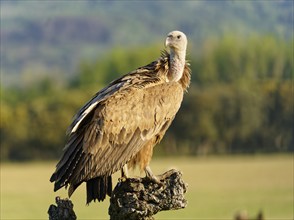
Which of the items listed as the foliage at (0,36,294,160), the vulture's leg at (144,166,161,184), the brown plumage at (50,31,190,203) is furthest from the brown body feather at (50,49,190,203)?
the foliage at (0,36,294,160)

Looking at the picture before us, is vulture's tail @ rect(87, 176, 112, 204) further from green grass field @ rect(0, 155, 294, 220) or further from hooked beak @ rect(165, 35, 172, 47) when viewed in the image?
green grass field @ rect(0, 155, 294, 220)

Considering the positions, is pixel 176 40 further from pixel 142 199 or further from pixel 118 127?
pixel 142 199

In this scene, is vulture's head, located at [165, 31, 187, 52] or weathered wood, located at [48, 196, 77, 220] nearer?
weathered wood, located at [48, 196, 77, 220]

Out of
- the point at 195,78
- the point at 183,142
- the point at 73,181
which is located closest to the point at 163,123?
the point at 73,181

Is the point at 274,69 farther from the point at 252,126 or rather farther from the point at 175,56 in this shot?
the point at 175,56

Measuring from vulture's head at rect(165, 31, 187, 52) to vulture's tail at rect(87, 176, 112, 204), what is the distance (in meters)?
1.57

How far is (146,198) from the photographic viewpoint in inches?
360

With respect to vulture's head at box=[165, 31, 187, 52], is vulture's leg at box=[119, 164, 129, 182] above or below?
below

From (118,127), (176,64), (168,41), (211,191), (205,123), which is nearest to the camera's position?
(118,127)

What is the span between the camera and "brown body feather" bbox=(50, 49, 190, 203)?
30.9ft

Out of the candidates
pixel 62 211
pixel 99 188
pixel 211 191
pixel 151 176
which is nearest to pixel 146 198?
pixel 151 176

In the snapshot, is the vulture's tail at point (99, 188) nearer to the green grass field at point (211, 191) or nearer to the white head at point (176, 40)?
the white head at point (176, 40)

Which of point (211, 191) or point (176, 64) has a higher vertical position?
point (211, 191)

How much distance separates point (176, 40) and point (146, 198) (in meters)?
1.90
